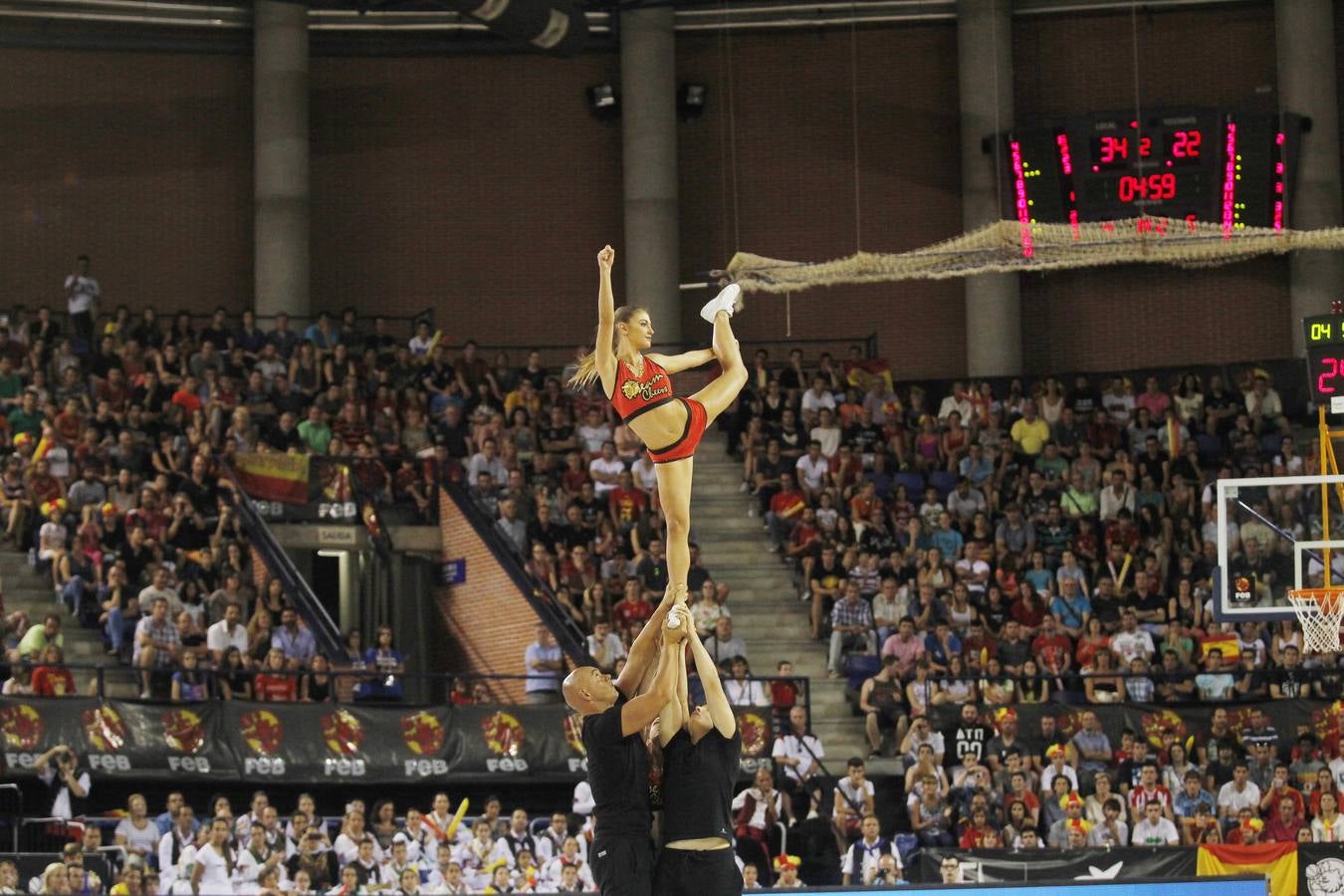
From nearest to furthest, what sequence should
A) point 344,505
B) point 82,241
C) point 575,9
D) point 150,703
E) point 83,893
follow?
point 83,893 < point 150,703 < point 344,505 < point 575,9 < point 82,241

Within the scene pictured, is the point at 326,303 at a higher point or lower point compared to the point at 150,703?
higher

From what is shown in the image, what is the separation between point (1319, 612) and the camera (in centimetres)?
1762

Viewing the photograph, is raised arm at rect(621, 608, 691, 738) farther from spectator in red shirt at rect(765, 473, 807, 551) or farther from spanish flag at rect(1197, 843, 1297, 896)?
spectator in red shirt at rect(765, 473, 807, 551)

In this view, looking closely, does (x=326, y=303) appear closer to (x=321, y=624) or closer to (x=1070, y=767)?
(x=321, y=624)

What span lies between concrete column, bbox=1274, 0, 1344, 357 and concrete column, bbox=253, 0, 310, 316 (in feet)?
49.0

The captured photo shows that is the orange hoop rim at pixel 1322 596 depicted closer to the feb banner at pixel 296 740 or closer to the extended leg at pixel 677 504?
the feb banner at pixel 296 740

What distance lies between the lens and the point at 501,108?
110 ft

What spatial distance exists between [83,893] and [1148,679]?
38.5 feet

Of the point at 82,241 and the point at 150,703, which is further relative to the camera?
the point at 82,241

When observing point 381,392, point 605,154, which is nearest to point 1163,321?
point 605,154

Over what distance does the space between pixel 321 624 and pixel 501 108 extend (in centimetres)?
1288

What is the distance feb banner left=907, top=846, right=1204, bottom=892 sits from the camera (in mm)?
18578

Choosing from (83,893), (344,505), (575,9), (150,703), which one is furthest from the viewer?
(575,9)

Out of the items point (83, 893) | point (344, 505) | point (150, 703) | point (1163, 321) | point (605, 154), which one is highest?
point (605, 154)
